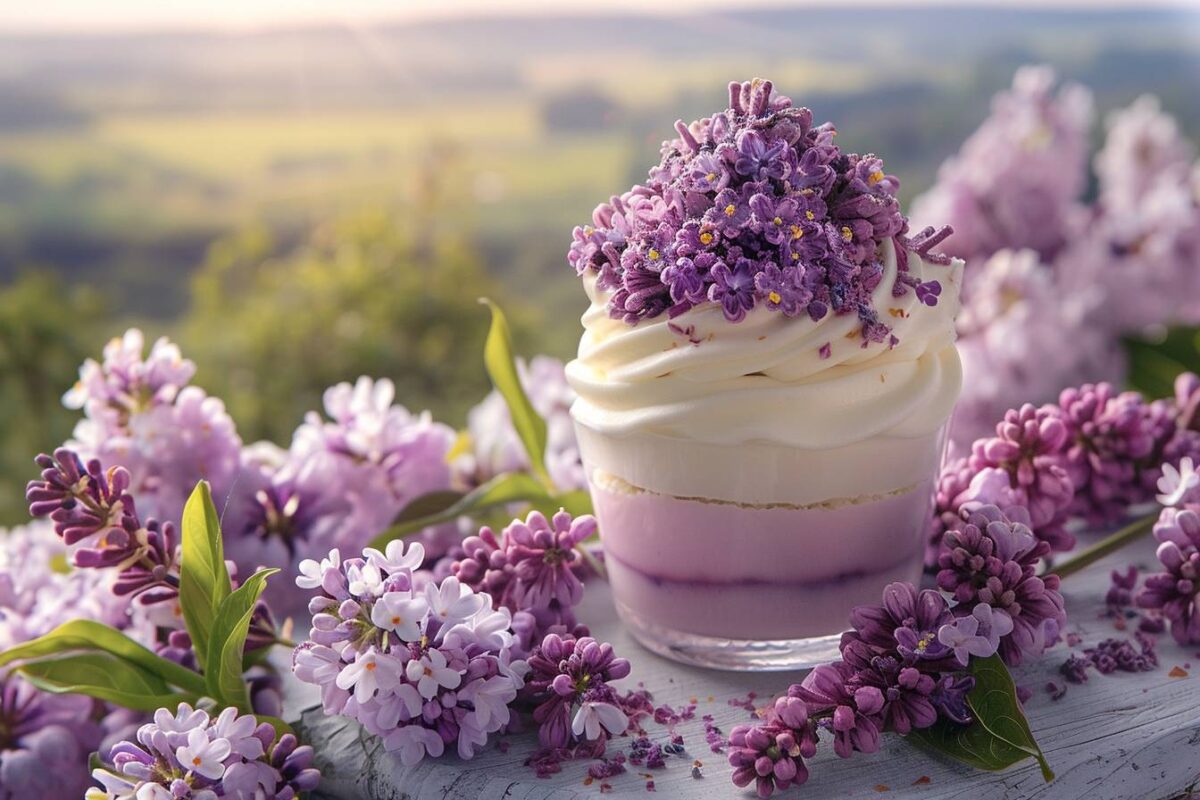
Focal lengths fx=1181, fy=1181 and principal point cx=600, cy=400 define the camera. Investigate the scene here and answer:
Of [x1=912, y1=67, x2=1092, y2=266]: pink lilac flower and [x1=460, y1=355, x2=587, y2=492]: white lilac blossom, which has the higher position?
[x1=912, y1=67, x2=1092, y2=266]: pink lilac flower

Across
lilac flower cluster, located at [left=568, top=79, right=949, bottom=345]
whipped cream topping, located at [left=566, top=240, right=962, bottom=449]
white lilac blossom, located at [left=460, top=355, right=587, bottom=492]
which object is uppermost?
lilac flower cluster, located at [left=568, top=79, right=949, bottom=345]

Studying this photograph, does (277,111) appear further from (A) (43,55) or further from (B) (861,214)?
(B) (861,214)


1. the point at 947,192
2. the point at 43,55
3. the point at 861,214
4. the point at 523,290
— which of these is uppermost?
the point at 43,55

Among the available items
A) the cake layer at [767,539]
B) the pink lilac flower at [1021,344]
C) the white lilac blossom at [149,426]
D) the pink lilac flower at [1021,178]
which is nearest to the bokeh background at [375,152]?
the pink lilac flower at [1021,178]

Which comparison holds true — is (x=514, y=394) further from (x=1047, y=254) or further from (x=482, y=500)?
(x=1047, y=254)

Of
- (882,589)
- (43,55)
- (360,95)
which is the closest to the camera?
(882,589)

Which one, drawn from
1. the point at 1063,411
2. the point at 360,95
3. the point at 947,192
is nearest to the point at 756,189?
the point at 1063,411

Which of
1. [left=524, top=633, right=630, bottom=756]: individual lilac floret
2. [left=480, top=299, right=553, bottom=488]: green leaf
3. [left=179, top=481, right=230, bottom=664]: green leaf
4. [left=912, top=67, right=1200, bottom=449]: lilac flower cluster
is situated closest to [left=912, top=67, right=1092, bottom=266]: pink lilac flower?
Result: [left=912, top=67, right=1200, bottom=449]: lilac flower cluster

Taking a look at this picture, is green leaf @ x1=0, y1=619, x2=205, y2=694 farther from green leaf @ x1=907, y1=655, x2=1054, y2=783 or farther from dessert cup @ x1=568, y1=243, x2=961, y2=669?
green leaf @ x1=907, y1=655, x2=1054, y2=783
